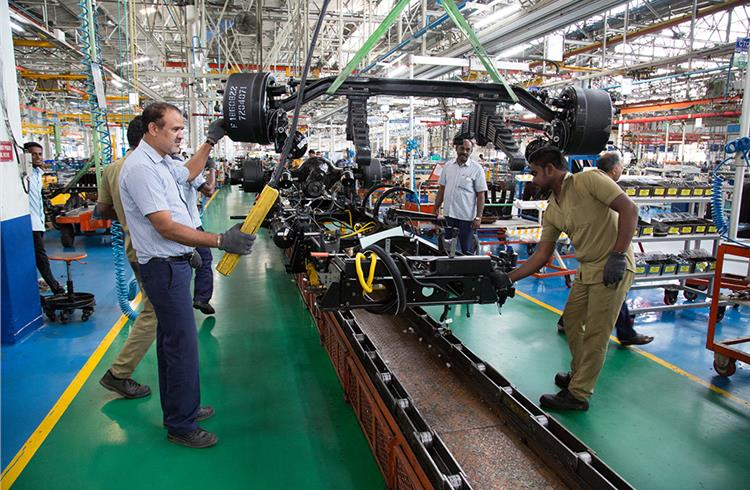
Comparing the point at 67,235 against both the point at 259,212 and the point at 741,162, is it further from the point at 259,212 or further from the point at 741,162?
the point at 741,162

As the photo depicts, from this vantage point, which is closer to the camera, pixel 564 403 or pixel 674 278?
pixel 564 403

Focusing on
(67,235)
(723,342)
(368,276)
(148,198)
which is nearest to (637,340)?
(723,342)

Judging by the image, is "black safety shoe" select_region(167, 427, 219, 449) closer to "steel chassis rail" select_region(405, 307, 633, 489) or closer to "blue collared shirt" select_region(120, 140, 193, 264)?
"blue collared shirt" select_region(120, 140, 193, 264)

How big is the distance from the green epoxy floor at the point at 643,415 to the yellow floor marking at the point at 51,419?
3294 mm

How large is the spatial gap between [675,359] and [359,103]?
11.9 feet

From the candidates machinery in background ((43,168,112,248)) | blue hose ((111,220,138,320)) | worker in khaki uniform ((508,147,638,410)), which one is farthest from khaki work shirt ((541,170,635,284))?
machinery in background ((43,168,112,248))

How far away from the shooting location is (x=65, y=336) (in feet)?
15.1

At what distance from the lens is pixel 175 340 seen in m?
2.71

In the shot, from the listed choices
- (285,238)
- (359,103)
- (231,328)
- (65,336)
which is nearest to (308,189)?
(231,328)

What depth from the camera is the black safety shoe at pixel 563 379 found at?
370 cm

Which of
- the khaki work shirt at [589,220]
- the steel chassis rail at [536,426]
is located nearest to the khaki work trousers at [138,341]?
the steel chassis rail at [536,426]

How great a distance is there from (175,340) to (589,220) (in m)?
2.72

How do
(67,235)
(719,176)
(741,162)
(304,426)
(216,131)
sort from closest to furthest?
(216,131) < (304,426) < (741,162) < (719,176) < (67,235)

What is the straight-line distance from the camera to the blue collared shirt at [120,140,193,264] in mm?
2480
